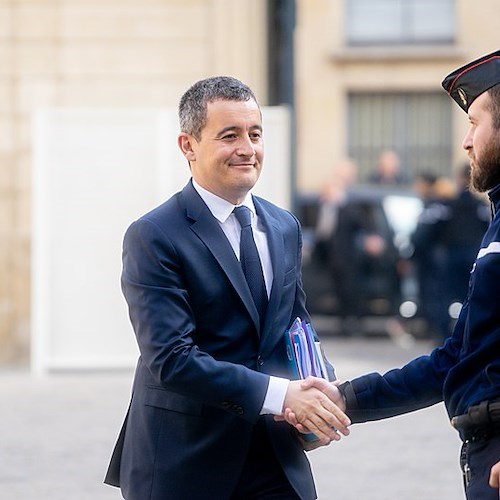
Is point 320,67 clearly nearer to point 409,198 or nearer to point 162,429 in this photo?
point 409,198

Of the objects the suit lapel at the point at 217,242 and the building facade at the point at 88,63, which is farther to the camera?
the building facade at the point at 88,63

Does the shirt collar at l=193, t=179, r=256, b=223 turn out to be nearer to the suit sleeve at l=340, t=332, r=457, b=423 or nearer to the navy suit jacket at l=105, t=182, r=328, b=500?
the navy suit jacket at l=105, t=182, r=328, b=500

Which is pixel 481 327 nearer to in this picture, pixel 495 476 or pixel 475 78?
pixel 495 476

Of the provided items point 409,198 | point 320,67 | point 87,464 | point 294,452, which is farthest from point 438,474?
point 320,67

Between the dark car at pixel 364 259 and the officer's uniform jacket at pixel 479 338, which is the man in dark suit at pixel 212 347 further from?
the dark car at pixel 364 259

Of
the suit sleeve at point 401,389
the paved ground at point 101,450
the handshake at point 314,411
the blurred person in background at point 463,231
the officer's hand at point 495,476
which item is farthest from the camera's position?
the blurred person in background at point 463,231

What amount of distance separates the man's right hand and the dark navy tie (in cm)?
23

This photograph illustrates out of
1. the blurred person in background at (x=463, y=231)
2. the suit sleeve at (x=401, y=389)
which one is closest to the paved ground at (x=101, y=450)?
the blurred person in background at (x=463, y=231)

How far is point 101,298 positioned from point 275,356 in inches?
334

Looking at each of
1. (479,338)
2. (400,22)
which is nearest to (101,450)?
(479,338)

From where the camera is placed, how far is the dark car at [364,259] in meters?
16.6

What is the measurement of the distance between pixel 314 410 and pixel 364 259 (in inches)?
486

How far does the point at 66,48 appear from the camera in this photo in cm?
1423

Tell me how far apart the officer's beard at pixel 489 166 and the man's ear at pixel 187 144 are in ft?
2.77
